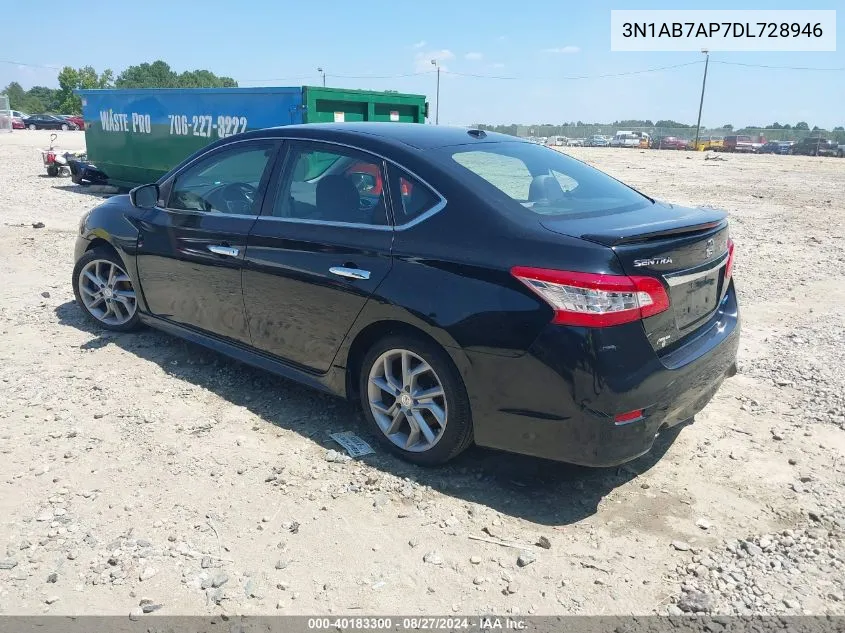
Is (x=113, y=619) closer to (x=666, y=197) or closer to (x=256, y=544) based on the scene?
(x=256, y=544)

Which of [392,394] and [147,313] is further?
[147,313]

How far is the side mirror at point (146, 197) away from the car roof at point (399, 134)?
1064mm

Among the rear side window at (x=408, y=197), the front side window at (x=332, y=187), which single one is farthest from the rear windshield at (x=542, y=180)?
the front side window at (x=332, y=187)

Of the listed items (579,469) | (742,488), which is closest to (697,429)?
(742,488)

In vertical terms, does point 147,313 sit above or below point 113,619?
above

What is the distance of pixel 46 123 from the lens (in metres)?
58.6

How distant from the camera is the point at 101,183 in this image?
51.6 ft

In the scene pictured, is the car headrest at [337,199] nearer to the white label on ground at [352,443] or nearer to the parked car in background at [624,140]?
the white label on ground at [352,443]

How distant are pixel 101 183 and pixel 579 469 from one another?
1518cm

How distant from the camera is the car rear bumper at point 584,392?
2.93 metres

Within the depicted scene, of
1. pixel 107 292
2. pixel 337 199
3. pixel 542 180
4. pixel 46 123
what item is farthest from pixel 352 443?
pixel 46 123

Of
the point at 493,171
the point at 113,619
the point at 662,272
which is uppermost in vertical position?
the point at 493,171

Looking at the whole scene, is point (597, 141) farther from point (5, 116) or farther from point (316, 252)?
point (316, 252)

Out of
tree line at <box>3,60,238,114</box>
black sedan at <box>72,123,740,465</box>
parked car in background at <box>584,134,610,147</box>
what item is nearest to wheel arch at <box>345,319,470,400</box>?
black sedan at <box>72,123,740,465</box>
